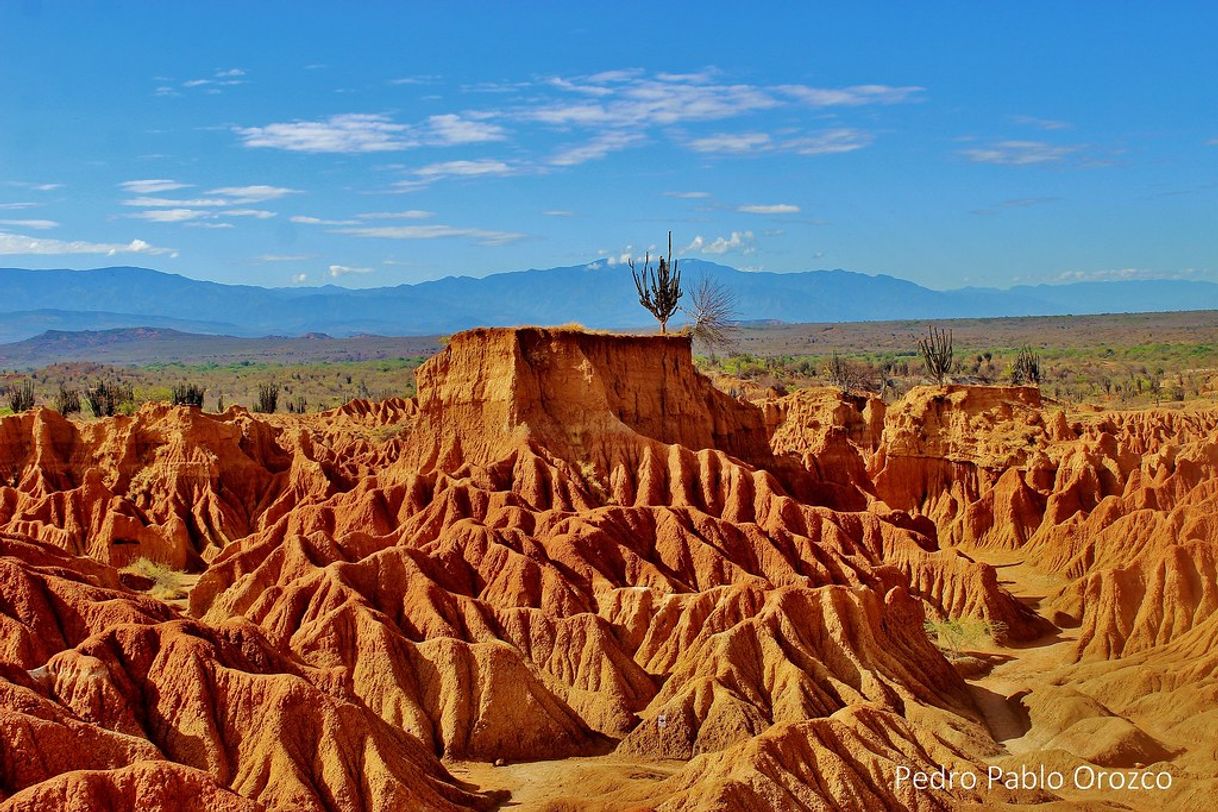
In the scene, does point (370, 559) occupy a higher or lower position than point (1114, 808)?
higher

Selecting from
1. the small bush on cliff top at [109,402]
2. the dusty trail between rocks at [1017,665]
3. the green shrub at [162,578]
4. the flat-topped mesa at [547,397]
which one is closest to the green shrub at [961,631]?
the dusty trail between rocks at [1017,665]

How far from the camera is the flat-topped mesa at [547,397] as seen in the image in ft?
196

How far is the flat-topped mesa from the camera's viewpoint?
196 feet

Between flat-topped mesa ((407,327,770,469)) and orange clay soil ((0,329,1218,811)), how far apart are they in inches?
5.6

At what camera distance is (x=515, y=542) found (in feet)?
160

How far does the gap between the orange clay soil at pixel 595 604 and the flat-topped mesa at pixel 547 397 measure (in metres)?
0.14

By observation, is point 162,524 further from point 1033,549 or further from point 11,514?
point 1033,549

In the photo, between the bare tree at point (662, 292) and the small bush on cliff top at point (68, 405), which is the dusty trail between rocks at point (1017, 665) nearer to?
the bare tree at point (662, 292)

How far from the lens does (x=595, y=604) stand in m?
45.8

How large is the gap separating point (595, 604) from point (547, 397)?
1663 centimetres

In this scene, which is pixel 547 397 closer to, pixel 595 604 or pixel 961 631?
pixel 595 604

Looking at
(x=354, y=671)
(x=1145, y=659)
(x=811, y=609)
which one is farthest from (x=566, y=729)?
(x=1145, y=659)

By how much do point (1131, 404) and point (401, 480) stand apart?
8666 centimetres

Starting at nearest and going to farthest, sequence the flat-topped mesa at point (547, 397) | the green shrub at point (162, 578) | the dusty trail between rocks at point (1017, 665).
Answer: the dusty trail between rocks at point (1017, 665), the green shrub at point (162, 578), the flat-topped mesa at point (547, 397)
